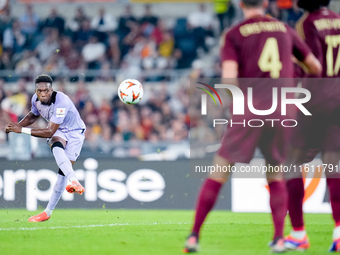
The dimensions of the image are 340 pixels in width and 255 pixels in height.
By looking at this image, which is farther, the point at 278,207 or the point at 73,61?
the point at 73,61

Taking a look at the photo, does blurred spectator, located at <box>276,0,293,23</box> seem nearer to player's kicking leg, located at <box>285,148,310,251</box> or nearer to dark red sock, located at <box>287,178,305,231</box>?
player's kicking leg, located at <box>285,148,310,251</box>

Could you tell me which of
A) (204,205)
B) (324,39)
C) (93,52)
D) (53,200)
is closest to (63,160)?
(53,200)

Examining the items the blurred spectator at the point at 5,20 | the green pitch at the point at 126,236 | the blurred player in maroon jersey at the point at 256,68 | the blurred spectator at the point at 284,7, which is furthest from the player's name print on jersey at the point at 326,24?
the blurred spectator at the point at 5,20

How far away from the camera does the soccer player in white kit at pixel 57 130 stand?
8.73m

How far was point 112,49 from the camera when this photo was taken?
1800 centimetres

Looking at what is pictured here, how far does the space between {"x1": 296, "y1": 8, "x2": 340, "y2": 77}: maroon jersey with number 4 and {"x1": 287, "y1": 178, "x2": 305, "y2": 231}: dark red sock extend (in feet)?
3.46

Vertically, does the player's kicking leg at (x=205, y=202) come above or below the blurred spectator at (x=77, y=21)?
below

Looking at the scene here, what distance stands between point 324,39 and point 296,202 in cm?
154

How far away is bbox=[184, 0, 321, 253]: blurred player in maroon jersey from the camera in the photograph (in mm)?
5508

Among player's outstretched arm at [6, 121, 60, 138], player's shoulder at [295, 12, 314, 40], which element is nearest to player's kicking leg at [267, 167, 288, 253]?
player's shoulder at [295, 12, 314, 40]

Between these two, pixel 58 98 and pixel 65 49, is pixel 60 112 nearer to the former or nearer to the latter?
pixel 58 98

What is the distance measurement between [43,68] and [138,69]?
2553 mm

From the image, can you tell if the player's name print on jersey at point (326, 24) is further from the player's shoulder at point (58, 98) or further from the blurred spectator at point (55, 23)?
the blurred spectator at point (55, 23)

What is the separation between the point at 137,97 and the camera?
9.52m
